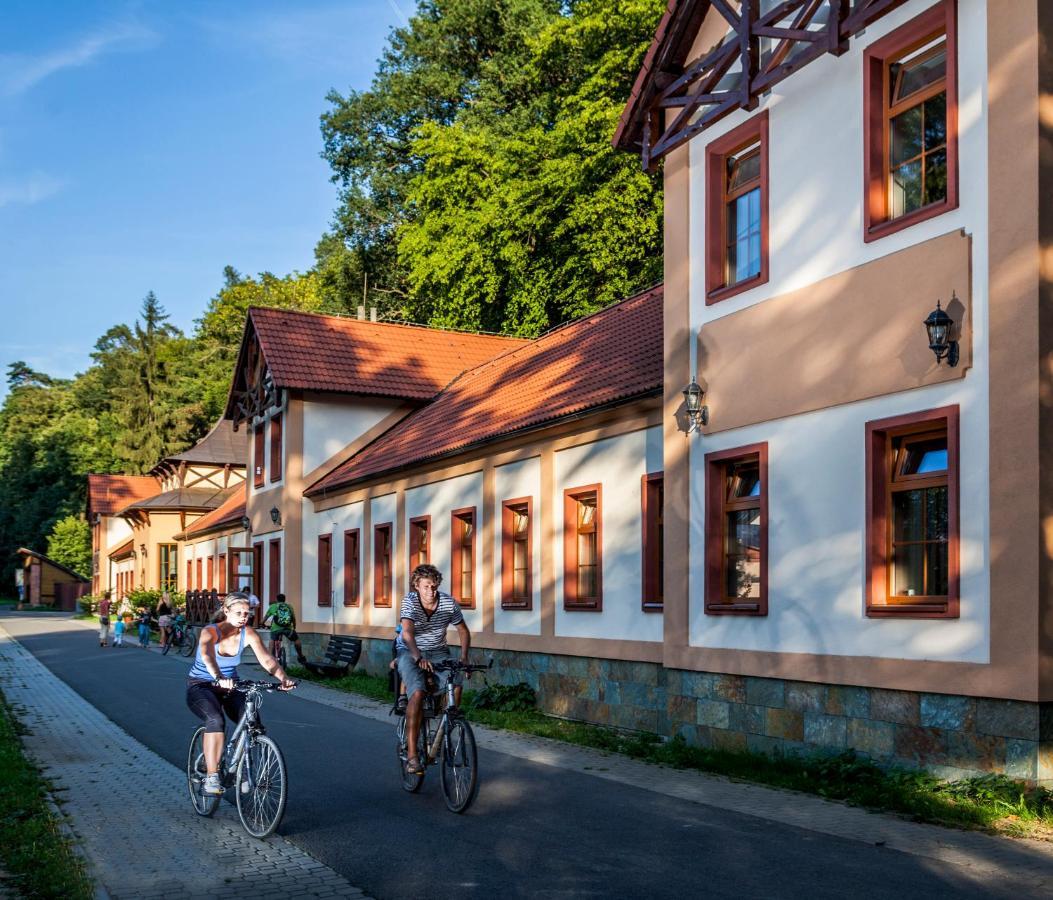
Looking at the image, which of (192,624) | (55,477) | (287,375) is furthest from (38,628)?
(55,477)

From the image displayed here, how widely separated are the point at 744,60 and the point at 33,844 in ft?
33.2

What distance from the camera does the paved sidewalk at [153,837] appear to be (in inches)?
289

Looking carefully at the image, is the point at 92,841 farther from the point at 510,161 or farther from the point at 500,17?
the point at 500,17

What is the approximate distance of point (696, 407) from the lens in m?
14.0

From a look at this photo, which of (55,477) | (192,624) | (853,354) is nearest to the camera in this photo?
(853,354)

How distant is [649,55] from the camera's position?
49.4ft

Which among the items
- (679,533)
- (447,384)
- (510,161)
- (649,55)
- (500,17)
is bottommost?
(679,533)

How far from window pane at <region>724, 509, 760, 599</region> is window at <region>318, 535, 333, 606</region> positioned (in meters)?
16.7

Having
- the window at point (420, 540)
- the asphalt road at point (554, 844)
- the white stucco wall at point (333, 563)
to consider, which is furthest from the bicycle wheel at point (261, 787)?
the white stucco wall at point (333, 563)

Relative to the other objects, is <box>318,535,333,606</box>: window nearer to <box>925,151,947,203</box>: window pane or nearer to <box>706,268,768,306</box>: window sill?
<box>706,268,768,306</box>: window sill

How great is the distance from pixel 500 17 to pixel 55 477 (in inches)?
2474

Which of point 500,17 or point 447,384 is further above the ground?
point 500,17

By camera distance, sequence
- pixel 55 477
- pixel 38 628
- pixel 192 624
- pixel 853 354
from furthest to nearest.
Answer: pixel 55 477 → pixel 38 628 → pixel 192 624 → pixel 853 354

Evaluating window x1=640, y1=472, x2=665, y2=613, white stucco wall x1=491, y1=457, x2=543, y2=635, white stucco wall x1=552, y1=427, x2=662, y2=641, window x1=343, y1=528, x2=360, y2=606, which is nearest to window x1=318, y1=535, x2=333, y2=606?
window x1=343, y1=528, x2=360, y2=606
